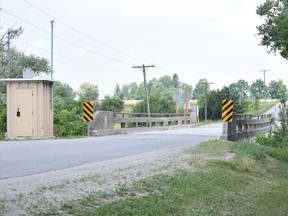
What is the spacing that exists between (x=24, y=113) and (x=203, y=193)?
1275cm

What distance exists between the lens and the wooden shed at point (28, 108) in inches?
763

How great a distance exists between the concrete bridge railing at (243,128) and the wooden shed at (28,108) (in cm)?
747

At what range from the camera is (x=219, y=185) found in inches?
373

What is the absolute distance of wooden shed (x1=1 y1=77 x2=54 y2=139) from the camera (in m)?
19.4

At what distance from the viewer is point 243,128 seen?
2186 cm

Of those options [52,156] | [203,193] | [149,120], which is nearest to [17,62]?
[149,120]

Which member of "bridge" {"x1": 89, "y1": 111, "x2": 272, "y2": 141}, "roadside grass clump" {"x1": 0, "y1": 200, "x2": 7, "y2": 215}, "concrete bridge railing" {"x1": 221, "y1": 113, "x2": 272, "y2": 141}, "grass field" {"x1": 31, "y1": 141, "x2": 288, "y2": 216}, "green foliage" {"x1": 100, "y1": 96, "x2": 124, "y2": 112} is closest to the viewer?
"roadside grass clump" {"x1": 0, "y1": 200, "x2": 7, "y2": 215}

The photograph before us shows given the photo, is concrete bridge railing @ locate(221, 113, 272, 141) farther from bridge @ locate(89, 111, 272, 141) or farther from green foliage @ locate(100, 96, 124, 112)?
green foliage @ locate(100, 96, 124, 112)

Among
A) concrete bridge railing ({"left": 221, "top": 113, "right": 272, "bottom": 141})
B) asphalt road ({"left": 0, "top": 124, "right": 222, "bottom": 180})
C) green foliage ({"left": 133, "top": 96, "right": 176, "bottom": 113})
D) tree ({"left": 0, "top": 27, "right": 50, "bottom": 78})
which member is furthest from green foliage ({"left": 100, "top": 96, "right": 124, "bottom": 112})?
asphalt road ({"left": 0, "top": 124, "right": 222, "bottom": 180})

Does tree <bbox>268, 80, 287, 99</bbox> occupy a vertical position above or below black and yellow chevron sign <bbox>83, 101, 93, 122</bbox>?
above

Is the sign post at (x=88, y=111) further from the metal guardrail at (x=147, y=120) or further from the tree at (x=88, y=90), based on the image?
the tree at (x=88, y=90)

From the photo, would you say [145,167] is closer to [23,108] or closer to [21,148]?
[21,148]

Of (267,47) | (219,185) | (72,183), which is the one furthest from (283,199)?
(267,47)

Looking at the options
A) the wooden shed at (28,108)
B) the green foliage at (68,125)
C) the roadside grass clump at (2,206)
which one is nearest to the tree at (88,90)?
the green foliage at (68,125)
